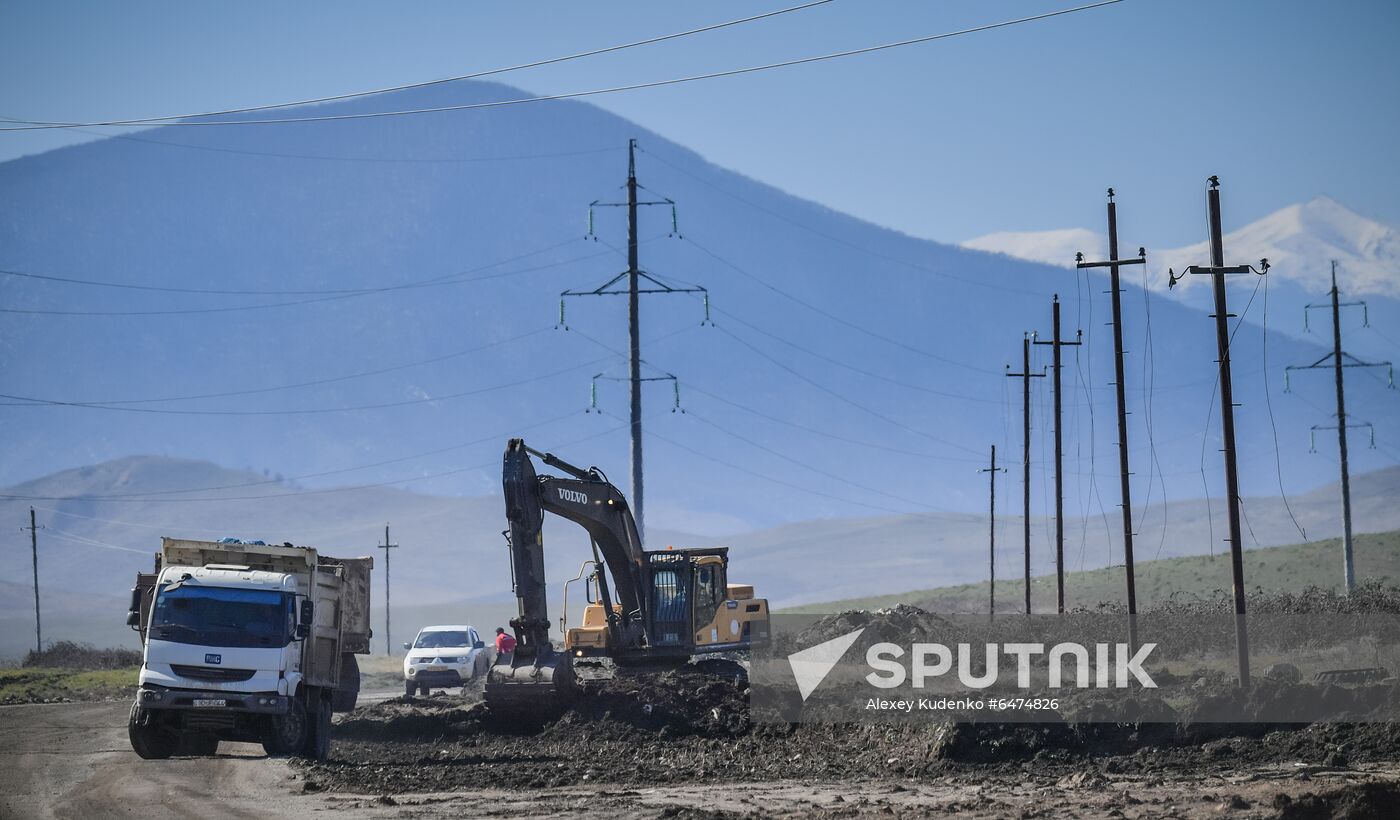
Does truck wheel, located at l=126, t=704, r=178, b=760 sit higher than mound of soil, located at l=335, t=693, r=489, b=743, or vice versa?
truck wheel, located at l=126, t=704, r=178, b=760

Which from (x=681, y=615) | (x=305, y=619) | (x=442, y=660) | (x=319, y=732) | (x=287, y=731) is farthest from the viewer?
(x=442, y=660)

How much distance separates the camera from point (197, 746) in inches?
1041

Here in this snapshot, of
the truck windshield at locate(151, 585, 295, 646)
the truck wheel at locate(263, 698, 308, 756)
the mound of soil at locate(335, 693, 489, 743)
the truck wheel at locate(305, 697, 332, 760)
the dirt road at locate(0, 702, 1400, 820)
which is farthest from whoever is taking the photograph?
the mound of soil at locate(335, 693, 489, 743)

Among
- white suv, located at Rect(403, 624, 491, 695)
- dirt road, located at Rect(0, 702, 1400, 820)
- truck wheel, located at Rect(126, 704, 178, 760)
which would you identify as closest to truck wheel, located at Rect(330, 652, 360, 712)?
truck wheel, located at Rect(126, 704, 178, 760)

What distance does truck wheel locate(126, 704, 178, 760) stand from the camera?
25.1 meters

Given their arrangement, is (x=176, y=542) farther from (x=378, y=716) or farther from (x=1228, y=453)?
(x=1228, y=453)

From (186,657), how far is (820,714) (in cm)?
1055

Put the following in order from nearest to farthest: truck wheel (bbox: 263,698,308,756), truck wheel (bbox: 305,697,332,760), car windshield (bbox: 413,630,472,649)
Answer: truck wheel (bbox: 263,698,308,756), truck wheel (bbox: 305,697,332,760), car windshield (bbox: 413,630,472,649)

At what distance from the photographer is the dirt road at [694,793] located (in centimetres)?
1828

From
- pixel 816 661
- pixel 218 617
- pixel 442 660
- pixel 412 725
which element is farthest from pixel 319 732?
pixel 442 660

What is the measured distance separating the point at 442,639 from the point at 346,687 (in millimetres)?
17429

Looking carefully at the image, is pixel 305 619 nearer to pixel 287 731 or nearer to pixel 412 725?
pixel 287 731

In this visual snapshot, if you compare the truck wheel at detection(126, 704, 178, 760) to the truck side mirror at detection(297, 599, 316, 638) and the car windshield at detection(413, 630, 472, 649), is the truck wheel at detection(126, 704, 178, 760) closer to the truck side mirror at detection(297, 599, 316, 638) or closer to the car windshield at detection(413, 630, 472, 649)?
the truck side mirror at detection(297, 599, 316, 638)

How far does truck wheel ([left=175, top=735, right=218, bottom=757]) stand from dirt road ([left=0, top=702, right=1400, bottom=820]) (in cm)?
87
